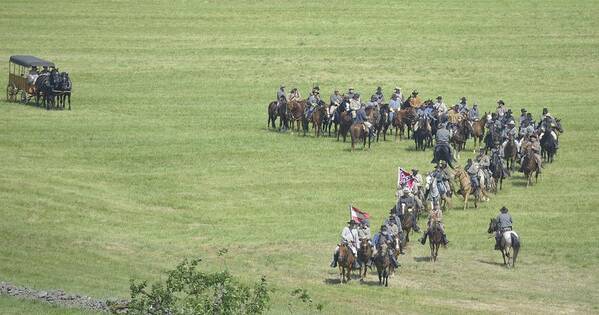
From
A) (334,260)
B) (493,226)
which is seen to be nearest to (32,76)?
(493,226)

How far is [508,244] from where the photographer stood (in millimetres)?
47344

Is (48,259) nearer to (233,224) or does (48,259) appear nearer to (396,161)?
(233,224)

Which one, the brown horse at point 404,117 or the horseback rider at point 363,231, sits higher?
the brown horse at point 404,117

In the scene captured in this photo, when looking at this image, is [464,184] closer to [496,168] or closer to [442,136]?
[496,168]

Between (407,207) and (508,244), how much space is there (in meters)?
4.12

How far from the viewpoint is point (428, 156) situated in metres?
63.3

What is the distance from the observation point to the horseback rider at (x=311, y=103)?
222 ft

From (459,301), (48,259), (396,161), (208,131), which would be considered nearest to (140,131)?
(208,131)

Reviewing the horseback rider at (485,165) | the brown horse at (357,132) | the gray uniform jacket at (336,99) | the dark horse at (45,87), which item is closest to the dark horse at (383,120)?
the brown horse at (357,132)

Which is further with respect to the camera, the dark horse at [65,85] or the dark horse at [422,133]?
the dark horse at [65,85]

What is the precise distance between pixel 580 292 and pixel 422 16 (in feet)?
194

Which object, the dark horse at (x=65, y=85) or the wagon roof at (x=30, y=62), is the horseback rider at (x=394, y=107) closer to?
the dark horse at (x=65, y=85)

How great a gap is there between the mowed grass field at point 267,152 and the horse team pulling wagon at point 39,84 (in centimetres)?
124

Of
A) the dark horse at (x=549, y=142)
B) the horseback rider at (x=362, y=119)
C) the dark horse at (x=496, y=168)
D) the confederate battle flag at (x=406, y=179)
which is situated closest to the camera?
the confederate battle flag at (x=406, y=179)
